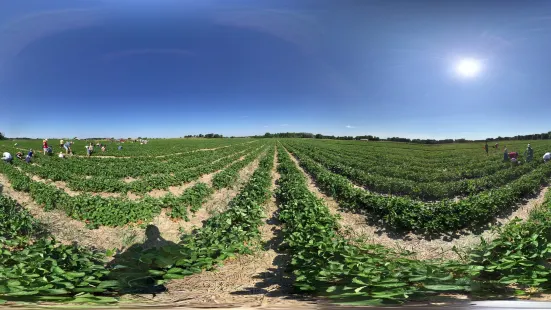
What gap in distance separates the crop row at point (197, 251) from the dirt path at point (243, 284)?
0.12 m

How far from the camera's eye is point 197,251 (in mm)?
3381

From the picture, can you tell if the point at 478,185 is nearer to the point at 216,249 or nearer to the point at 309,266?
the point at 309,266

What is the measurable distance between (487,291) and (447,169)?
1.33 m

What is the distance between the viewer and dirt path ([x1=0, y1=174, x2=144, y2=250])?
3.63 meters

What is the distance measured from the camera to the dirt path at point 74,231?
11.9 feet

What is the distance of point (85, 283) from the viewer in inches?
99.3

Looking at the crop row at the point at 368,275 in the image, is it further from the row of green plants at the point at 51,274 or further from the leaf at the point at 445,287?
the row of green plants at the point at 51,274

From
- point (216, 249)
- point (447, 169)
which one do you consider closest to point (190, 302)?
point (216, 249)

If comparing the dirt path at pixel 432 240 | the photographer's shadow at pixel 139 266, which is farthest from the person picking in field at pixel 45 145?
the dirt path at pixel 432 240

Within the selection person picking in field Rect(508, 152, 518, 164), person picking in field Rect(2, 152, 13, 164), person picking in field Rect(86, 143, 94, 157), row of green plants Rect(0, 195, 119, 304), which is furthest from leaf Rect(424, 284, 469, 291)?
person picking in field Rect(2, 152, 13, 164)

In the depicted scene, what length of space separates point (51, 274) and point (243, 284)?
1986mm

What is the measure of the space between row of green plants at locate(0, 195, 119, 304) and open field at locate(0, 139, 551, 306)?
0.04 feet

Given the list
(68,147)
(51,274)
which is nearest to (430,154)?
(51,274)

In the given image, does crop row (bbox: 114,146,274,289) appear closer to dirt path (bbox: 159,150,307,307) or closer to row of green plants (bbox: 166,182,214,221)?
dirt path (bbox: 159,150,307,307)
